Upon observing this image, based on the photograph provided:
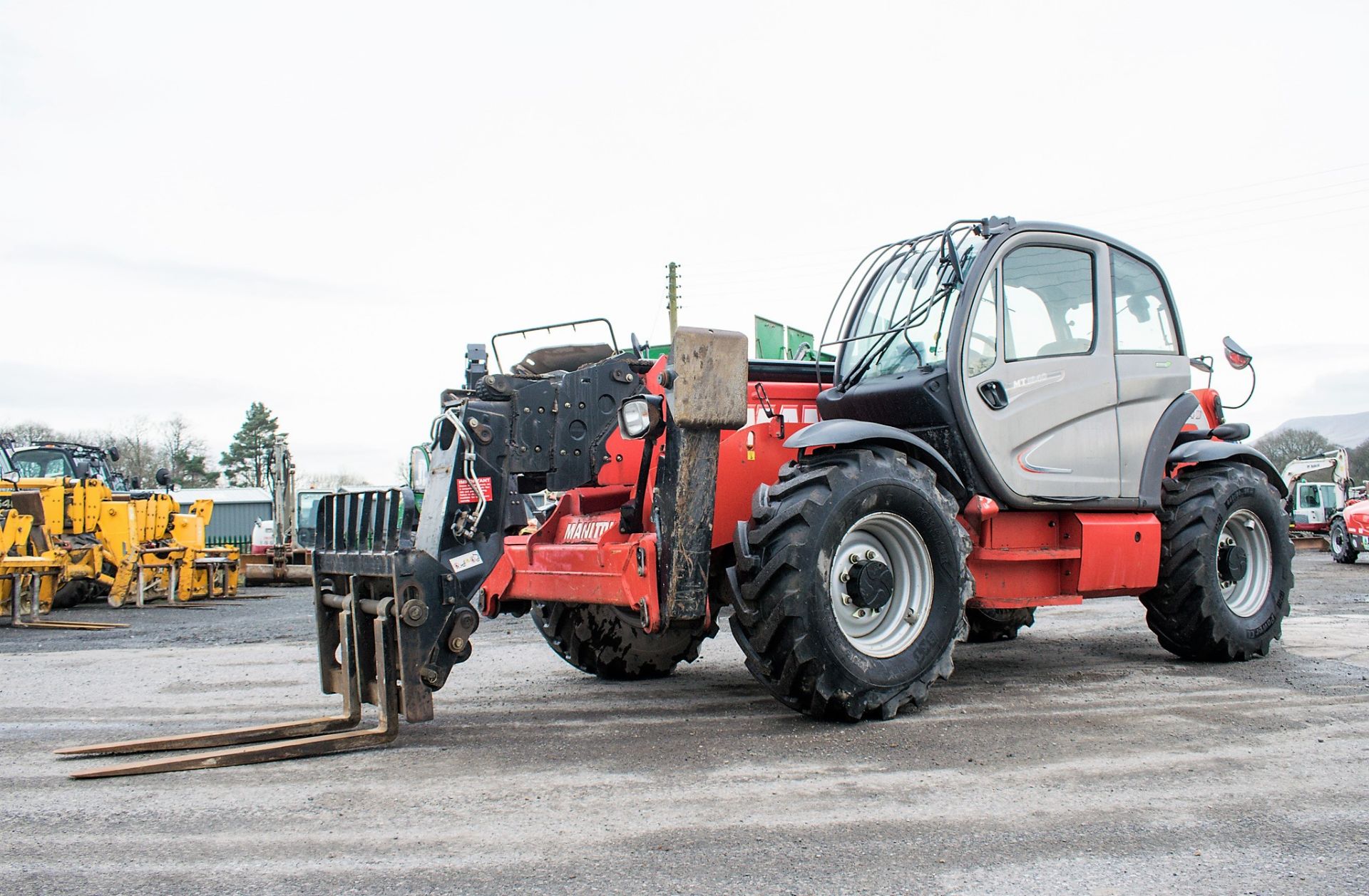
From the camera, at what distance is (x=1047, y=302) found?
6711mm

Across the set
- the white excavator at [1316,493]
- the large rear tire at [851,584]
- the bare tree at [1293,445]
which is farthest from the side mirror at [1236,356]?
the bare tree at [1293,445]

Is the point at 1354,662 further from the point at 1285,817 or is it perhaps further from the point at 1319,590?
the point at 1319,590

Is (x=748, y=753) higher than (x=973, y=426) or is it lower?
lower

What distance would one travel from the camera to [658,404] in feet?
17.0

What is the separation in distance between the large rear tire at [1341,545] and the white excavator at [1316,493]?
28.0 ft

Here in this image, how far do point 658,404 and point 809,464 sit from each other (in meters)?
0.90

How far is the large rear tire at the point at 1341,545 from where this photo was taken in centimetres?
2094

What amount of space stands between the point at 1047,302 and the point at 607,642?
3455mm

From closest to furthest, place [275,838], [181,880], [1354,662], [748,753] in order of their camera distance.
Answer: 1. [181,880]
2. [275,838]
3. [748,753]
4. [1354,662]

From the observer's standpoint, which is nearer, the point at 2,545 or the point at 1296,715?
the point at 1296,715

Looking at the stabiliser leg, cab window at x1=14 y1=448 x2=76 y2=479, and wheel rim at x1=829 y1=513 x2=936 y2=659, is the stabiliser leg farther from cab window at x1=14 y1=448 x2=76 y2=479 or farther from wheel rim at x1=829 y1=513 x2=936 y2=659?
cab window at x1=14 y1=448 x2=76 y2=479

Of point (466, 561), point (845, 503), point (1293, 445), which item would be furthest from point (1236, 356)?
point (1293, 445)

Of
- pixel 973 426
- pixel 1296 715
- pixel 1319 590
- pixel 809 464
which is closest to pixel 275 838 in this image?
pixel 809 464

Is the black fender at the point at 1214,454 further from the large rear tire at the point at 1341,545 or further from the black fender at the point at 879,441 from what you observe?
the large rear tire at the point at 1341,545
